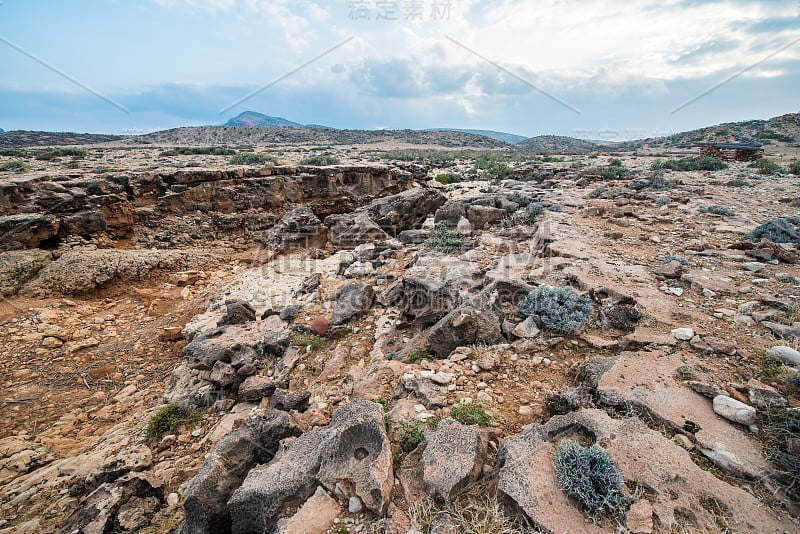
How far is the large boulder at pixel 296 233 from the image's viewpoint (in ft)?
36.2

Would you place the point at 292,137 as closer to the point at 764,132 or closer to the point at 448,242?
the point at 448,242

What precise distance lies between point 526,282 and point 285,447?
12.2 feet

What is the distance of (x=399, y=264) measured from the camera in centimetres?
789

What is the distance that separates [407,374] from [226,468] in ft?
5.69

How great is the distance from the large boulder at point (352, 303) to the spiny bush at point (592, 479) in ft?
13.0

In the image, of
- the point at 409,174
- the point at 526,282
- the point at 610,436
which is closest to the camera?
the point at 610,436

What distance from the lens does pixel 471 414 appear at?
278 cm

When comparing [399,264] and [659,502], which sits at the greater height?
[659,502]

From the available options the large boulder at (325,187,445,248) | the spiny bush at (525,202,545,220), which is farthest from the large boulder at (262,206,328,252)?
the spiny bush at (525,202,545,220)

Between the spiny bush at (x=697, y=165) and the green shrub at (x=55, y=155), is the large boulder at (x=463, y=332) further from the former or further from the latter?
the green shrub at (x=55, y=155)

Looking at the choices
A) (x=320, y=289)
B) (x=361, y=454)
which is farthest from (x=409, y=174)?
(x=361, y=454)

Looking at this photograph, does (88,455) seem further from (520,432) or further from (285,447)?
(520,432)

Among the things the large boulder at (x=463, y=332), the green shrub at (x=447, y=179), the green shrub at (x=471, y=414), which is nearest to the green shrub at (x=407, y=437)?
the green shrub at (x=471, y=414)

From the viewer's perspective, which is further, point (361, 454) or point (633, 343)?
point (633, 343)
